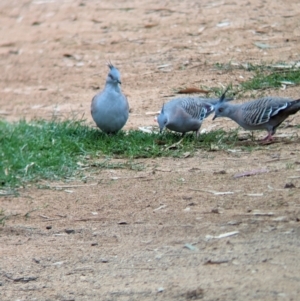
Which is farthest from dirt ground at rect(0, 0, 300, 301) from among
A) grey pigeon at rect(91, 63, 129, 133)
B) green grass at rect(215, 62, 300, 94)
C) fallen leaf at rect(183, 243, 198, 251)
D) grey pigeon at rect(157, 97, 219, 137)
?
grey pigeon at rect(91, 63, 129, 133)

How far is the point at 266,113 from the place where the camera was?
877cm

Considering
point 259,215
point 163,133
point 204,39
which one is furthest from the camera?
point 204,39

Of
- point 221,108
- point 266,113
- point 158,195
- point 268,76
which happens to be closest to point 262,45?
point 268,76

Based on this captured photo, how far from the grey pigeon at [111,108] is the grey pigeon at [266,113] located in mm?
1123

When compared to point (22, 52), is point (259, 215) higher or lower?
higher

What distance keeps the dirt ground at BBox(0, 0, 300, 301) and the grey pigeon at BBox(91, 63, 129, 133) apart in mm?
748

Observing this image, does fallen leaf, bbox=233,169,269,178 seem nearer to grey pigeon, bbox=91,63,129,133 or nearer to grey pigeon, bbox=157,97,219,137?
grey pigeon, bbox=157,97,219,137

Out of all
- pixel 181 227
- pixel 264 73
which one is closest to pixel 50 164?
pixel 181 227

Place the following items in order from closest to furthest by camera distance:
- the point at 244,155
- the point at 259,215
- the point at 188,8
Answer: the point at 259,215 → the point at 244,155 → the point at 188,8

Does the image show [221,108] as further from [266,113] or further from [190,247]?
[190,247]

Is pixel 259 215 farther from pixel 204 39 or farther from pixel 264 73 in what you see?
pixel 204 39

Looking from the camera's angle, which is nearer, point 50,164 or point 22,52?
point 50,164

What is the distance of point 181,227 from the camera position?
21.9 ft

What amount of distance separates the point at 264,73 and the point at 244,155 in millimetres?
3113
